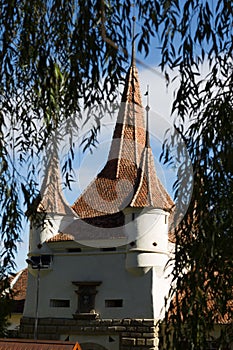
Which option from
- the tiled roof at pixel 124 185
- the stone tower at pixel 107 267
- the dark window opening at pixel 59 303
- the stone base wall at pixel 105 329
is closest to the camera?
the stone base wall at pixel 105 329

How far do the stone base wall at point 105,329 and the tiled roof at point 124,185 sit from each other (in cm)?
252

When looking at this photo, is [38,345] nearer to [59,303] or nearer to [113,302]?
[113,302]

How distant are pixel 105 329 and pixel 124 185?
3883 mm

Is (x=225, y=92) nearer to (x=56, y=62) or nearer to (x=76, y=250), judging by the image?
(x=56, y=62)

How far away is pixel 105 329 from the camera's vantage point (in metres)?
15.7

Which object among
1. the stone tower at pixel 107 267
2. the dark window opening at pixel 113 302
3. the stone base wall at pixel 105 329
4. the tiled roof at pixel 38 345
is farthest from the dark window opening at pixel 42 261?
the tiled roof at pixel 38 345

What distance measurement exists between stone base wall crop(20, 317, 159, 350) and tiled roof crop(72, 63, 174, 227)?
2523mm

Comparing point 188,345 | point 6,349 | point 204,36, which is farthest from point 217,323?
point 6,349

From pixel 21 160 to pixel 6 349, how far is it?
7071 mm

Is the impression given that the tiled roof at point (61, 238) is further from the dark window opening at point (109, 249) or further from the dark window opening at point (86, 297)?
the dark window opening at point (86, 297)

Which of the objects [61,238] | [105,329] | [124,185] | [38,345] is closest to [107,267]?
[61,238]

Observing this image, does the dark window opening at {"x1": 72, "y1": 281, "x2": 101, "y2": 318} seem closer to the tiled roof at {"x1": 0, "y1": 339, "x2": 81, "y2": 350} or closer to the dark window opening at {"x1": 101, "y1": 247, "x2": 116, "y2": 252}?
the dark window opening at {"x1": 101, "y1": 247, "x2": 116, "y2": 252}

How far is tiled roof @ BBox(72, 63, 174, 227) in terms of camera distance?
16328mm

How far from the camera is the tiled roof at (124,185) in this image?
1633cm
